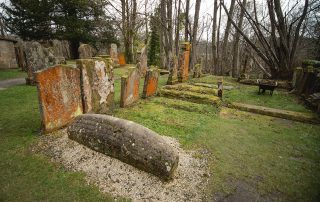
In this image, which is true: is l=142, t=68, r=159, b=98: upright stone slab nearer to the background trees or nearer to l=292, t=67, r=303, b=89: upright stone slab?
l=292, t=67, r=303, b=89: upright stone slab

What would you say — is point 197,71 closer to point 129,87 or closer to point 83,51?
point 129,87

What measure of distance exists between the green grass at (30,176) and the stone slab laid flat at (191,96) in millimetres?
4722

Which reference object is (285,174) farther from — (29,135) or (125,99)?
(29,135)

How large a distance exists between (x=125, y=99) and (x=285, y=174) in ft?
15.6

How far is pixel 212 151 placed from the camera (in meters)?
4.09

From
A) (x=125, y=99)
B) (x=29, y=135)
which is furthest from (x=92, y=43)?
(x=29, y=135)

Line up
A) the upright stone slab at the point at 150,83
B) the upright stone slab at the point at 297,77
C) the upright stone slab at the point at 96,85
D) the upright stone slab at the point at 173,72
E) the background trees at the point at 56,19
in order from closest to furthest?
1. the upright stone slab at the point at 96,85
2. the upright stone slab at the point at 150,83
3. the upright stone slab at the point at 297,77
4. the upright stone slab at the point at 173,72
5. the background trees at the point at 56,19

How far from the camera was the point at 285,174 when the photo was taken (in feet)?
11.1

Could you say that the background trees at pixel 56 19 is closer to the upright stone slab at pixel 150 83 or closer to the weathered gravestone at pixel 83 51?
the weathered gravestone at pixel 83 51

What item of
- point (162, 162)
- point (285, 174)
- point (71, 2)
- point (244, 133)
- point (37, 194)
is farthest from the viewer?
point (71, 2)

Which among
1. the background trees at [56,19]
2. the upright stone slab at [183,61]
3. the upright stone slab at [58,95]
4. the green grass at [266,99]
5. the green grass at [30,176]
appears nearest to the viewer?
the green grass at [30,176]

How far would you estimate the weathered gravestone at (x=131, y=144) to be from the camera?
9.80 feet

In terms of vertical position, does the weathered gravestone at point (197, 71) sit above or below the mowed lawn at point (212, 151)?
above

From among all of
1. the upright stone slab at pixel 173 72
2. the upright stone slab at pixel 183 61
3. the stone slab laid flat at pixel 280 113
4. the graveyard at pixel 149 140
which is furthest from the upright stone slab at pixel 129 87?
the upright stone slab at pixel 183 61
